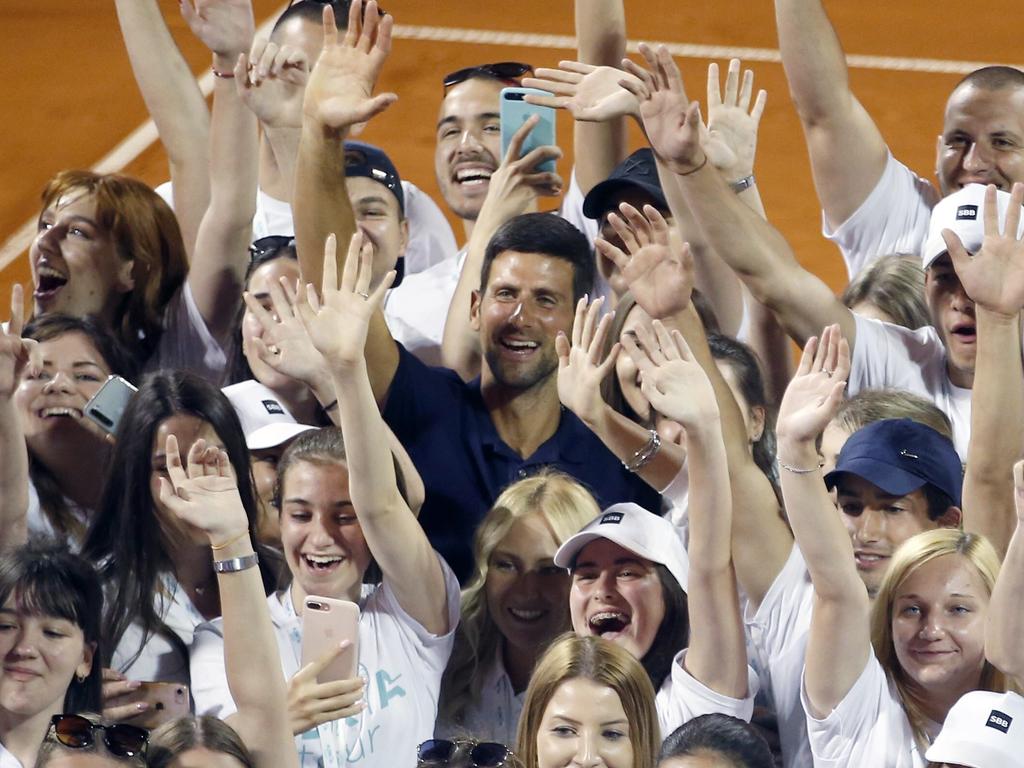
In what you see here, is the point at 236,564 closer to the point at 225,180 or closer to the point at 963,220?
the point at 225,180

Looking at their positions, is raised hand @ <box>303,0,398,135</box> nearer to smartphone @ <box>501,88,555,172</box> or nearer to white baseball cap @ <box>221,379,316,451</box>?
smartphone @ <box>501,88,555,172</box>

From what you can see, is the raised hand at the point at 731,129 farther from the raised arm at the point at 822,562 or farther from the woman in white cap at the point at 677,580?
the raised arm at the point at 822,562

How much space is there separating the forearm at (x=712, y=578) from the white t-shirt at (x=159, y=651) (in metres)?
1.45

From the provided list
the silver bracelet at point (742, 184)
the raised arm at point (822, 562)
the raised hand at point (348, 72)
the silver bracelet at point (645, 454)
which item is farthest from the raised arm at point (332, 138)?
the raised arm at point (822, 562)

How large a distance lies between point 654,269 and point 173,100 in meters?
2.30

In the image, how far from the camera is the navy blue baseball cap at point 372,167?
741cm

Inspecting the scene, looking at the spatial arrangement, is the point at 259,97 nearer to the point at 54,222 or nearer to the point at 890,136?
the point at 54,222

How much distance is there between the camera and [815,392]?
17.5 ft

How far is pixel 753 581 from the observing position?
5.68m

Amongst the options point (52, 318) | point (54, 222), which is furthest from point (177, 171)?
point (52, 318)

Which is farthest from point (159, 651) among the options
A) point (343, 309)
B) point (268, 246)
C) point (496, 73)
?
point (496, 73)

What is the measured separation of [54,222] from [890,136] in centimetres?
623

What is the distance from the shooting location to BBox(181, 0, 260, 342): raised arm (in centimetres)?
699

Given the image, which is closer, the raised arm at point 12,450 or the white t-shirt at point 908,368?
the raised arm at point 12,450
